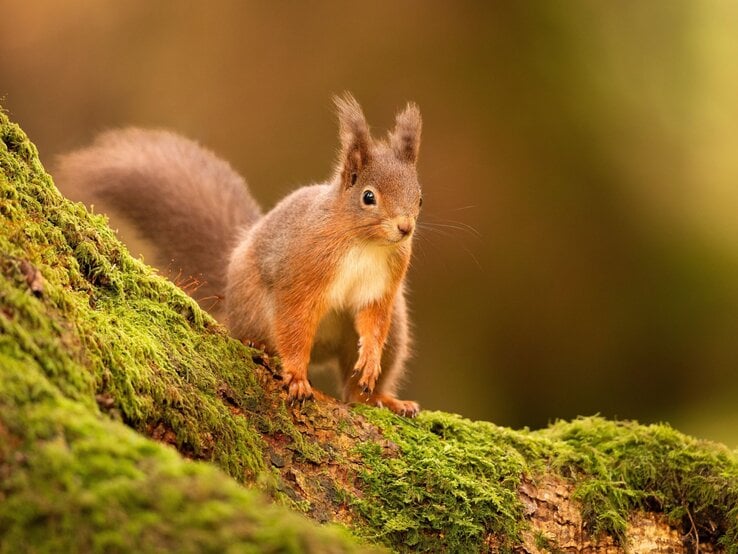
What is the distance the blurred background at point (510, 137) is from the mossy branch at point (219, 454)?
3.70 metres

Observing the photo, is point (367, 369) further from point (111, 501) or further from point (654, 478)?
point (111, 501)

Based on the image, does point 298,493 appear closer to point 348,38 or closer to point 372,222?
point 372,222

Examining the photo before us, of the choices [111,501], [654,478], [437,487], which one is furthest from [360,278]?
[111,501]

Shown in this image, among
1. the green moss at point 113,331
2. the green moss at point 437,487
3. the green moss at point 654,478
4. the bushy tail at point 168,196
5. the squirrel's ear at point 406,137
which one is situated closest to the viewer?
the green moss at point 113,331

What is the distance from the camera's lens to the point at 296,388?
2867mm

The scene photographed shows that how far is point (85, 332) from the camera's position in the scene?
6.70ft

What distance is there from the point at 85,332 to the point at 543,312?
5496 mm

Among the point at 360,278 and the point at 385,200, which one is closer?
the point at 385,200

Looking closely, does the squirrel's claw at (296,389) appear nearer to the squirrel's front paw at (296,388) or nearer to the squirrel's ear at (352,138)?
the squirrel's front paw at (296,388)

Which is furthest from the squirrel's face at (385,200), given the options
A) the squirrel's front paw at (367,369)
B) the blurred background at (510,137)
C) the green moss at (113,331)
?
the blurred background at (510,137)

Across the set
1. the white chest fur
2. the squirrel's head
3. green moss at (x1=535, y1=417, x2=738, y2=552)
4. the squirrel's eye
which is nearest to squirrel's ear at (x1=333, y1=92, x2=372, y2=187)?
the squirrel's head

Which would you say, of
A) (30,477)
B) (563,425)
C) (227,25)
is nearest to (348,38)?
(227,25)

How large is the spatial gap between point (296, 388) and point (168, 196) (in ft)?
6.26

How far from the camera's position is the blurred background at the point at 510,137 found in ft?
22.2
